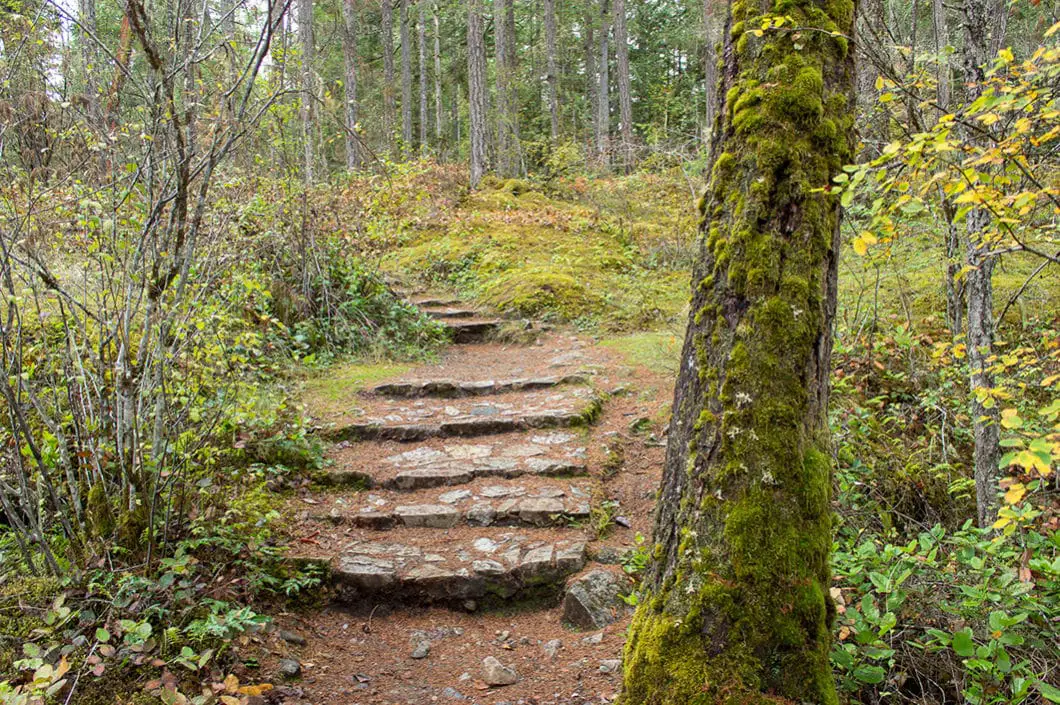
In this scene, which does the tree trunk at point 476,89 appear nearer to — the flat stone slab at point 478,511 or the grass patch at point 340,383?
the grass patch at point 340,383

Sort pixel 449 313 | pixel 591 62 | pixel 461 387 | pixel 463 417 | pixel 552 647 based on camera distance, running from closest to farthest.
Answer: pixel 552 647, pixel 463 417, pixel 461 387, pixel 449 313, pixel 591 62

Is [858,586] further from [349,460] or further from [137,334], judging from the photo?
[137,334]

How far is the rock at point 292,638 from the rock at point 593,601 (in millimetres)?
1352

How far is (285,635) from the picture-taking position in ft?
10.8

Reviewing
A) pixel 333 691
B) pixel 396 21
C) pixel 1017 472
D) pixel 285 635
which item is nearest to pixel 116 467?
pixel 285 635

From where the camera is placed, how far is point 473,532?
4.23 metres

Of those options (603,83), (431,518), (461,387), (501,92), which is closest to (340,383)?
(461,387)

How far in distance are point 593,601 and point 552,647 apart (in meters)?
0.32

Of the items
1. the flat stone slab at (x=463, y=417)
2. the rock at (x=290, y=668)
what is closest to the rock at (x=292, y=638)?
the rock at (x=290, y=668)

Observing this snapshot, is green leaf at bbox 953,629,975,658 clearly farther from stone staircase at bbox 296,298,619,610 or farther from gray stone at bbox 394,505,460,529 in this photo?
gray stone at bbox 394,505,460,529

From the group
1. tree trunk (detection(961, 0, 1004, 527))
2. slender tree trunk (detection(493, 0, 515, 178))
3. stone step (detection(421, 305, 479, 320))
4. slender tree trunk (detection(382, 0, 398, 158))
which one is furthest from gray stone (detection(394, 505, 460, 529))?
slender tree trunk (detection(382, 0, 398, 158))

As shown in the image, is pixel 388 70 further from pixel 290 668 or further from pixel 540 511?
pixel 290 668

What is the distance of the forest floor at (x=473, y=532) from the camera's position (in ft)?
10.2

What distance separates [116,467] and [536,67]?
26055 mm
